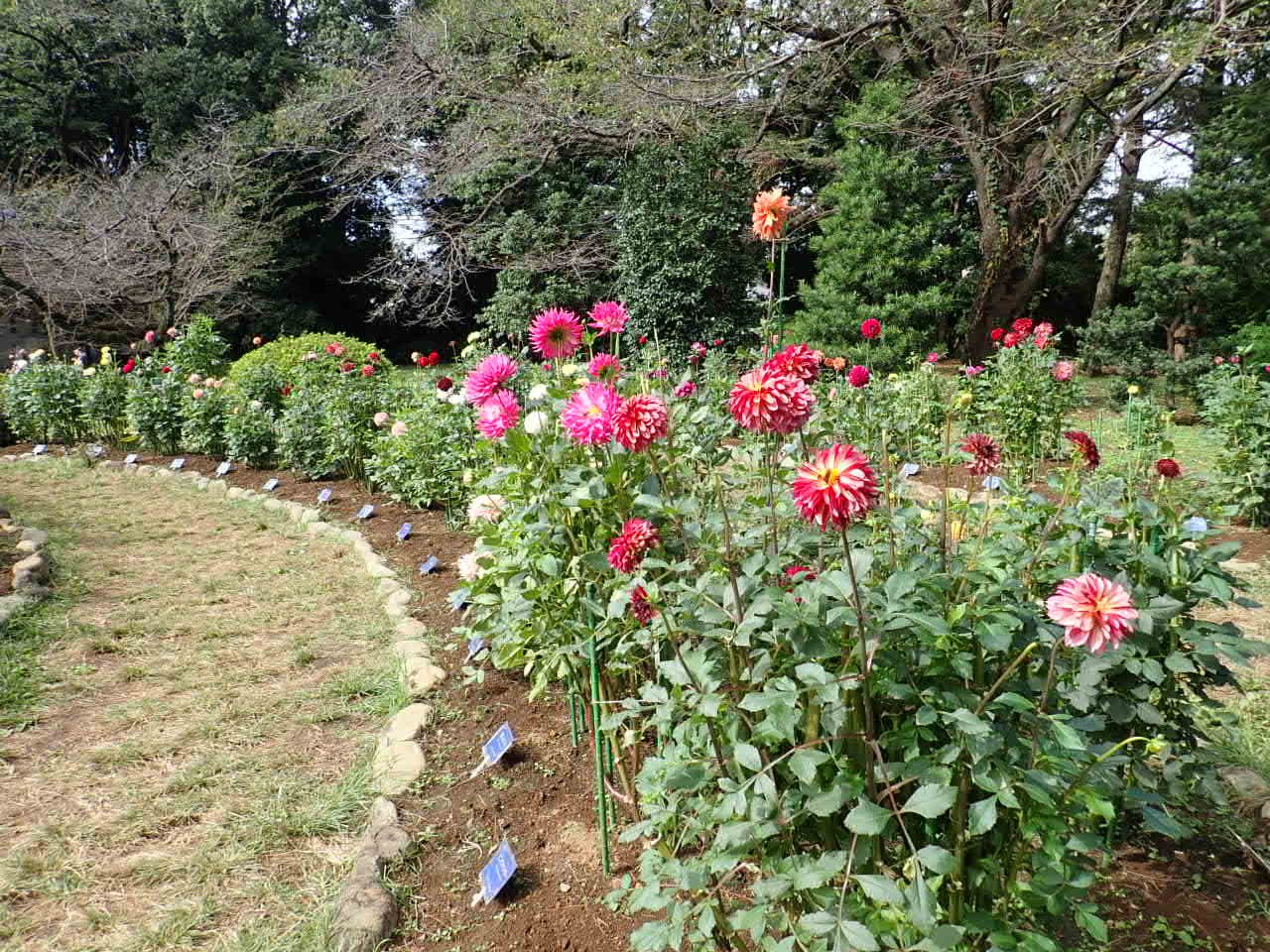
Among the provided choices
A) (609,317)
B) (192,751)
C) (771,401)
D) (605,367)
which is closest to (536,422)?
(605,367)

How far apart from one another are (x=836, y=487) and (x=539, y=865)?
123 centimetres

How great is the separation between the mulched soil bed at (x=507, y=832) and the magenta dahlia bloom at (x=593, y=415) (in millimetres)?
936

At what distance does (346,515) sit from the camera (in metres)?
4.54

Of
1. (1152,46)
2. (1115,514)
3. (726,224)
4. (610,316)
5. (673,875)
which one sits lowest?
(673,875)

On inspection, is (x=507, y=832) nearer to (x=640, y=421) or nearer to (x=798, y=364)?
(x=640, y=421)

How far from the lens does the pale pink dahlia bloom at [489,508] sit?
7.29 feet

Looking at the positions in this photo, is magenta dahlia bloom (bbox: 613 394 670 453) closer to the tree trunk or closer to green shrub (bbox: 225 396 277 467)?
green shrub (bbox: 225 396 277 467)

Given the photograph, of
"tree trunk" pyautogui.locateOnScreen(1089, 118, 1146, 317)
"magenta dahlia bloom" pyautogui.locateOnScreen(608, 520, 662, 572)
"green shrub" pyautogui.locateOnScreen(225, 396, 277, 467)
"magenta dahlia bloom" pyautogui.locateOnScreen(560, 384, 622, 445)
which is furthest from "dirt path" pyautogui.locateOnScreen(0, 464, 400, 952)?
"tree trunk" pyautogui.locateOnScreen(1089, 118, 1146, 317)

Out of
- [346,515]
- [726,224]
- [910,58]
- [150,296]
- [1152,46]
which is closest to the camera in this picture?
[346,515]

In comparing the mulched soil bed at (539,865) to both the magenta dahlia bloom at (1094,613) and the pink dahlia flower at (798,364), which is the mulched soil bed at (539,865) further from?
the pink dahlia flower at (798,364)

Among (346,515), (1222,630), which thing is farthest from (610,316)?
(346,515)

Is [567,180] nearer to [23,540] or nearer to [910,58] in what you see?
[910,58]

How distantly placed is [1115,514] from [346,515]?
13.0ft

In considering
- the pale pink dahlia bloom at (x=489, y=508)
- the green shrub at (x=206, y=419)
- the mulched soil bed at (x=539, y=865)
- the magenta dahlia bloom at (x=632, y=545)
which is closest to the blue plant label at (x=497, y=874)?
the mulched soil bed at (x=539, y=865)
